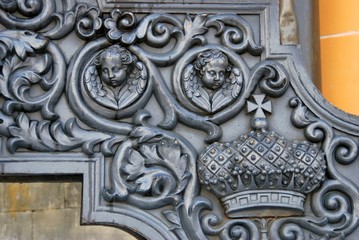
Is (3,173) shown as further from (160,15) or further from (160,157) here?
(160,15)

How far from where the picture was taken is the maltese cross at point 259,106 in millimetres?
2322

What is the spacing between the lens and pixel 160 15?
7.72 feet

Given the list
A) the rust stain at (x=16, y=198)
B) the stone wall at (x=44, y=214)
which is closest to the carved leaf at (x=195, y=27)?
the stone wall at (x=44, y=214)

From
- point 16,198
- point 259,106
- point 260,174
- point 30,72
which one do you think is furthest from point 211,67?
point 16,198

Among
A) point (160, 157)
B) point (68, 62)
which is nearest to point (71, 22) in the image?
point (68, 62)

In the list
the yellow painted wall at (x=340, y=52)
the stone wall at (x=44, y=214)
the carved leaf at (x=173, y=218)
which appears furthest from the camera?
the stone wall at (x=44, y=214)

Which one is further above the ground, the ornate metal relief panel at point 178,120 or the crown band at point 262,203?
the ornate metal relief panel at point 178,120

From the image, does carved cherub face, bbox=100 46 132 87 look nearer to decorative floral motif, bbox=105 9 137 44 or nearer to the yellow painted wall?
decorative floral motif, bbox=105 9 137 44

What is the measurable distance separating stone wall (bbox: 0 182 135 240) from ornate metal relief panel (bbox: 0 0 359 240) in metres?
0.42

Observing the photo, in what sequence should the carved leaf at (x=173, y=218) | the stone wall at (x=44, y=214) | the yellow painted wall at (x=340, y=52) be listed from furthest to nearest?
the stone wall at (x=44, y=214) → the yellow painted wall at (x=340, y=52) → the carved leaf at (x=173, y=218)

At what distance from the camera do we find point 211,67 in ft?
7.59

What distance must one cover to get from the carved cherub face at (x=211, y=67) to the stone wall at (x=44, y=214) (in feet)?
1.82

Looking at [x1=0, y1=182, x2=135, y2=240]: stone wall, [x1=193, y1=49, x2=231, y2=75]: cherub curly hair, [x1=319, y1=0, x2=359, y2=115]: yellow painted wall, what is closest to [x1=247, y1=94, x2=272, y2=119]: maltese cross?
[x1=193, y1=49, x2=231, y2=75]: cherub curly hair

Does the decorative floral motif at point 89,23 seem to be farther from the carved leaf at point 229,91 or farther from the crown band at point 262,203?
the crown band at point 262,203
